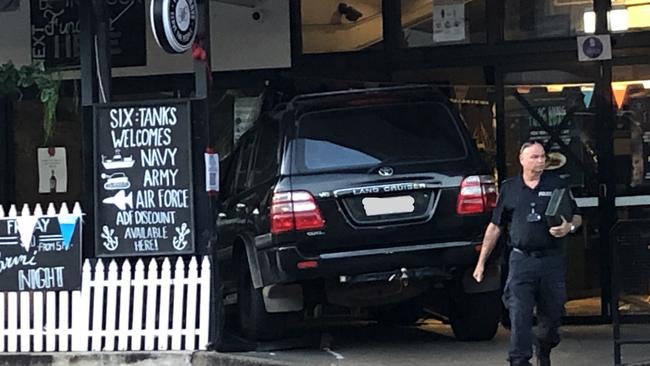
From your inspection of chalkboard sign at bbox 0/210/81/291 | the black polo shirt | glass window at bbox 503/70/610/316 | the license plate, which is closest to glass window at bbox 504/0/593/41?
glass window at bbox 503/70/610/316

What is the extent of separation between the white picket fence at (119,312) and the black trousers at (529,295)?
2562mm

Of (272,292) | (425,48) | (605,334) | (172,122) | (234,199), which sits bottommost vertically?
(605,334)

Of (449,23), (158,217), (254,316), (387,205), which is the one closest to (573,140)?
(449,23)

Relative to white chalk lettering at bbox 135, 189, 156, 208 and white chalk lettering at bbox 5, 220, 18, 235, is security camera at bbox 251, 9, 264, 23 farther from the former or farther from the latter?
white chalk lettering at bbox 5, 220, 18, 235

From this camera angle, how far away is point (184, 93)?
11.1 meters

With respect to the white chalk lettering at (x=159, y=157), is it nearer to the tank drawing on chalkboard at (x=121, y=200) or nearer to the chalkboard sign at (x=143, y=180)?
Result: the chalkboard sign at (x=143, y=180)

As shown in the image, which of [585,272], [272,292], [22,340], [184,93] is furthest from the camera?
[184,93]

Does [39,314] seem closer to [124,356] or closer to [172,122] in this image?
[124,356]

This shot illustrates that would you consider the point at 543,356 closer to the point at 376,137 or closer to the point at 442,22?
the point at 376,137

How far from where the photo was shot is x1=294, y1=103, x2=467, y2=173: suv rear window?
7.93m

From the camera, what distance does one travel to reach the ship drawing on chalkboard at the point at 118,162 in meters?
8.50

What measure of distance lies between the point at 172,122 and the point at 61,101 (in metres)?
3.47

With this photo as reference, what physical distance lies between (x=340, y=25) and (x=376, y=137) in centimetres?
299

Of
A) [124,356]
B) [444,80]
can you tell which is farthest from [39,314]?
[444,80]
